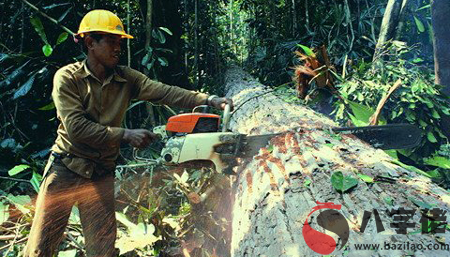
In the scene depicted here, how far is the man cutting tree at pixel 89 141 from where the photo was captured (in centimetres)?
193

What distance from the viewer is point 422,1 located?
7.40 meters

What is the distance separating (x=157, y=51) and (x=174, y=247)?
326 centimetres

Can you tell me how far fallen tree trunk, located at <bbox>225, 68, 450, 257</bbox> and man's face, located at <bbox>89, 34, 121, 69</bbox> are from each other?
1360mm

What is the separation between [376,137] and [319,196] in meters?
1.59

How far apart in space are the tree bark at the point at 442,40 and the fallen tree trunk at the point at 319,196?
2.48 meters

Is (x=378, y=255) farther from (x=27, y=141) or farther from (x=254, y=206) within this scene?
(x=27, y=141)

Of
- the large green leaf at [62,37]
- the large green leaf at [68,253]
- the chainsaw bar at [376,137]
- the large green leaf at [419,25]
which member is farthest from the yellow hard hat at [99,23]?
the large green leaf at [419,25]

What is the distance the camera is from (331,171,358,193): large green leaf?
1.63 meters

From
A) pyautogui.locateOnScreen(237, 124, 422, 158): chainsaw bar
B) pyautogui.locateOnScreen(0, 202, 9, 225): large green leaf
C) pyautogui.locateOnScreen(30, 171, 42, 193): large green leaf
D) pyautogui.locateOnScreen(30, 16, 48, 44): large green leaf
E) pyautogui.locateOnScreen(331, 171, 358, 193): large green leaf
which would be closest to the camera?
pyautogui.locateOnScreen(331, 171, 358, 193): large green leaf

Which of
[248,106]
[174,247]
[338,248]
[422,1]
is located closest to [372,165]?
[338,248]

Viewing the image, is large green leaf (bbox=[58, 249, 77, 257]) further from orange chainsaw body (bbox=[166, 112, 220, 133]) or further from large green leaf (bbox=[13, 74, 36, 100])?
large green leaf (bbox=[13, 74, 36, 100])

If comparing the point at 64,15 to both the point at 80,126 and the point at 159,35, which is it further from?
the point at 80,126

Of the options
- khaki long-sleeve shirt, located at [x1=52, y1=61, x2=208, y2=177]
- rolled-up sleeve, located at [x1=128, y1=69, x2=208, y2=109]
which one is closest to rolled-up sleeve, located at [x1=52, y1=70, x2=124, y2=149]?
khaki long-sleeve shirt, located at [x1=52, y1=61, x2=208, y2=177]

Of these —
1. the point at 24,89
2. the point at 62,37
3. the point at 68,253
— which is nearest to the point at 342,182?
the point at 68,253
